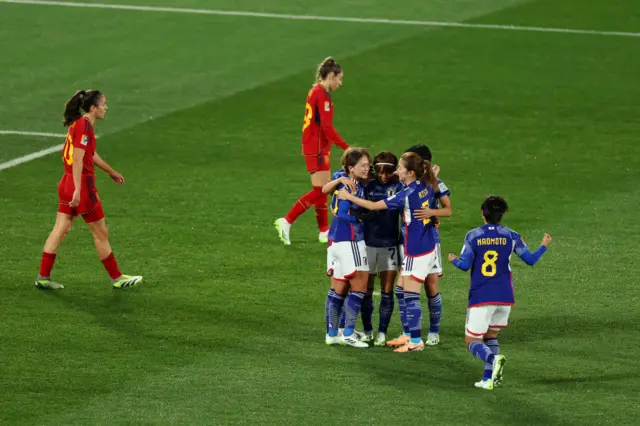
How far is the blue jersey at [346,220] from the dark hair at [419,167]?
0.56 m

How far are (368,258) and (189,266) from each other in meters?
3.19

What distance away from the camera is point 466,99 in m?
22.2

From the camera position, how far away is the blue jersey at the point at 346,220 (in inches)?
448

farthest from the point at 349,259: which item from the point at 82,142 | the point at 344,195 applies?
the point at 82,142

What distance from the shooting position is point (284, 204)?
16812 mm

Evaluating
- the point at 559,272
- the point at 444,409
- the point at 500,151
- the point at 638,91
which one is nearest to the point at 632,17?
the point at 638,91

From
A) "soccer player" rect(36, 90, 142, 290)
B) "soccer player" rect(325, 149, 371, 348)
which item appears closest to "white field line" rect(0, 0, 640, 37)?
"soccer player" rect(36, 90, 142, 290)

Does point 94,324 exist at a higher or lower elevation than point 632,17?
lower

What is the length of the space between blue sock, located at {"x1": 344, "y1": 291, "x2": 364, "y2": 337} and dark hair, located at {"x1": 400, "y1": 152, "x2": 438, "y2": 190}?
1.15 m

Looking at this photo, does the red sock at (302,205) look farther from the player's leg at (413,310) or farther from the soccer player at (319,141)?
the player's leg at (413,310)

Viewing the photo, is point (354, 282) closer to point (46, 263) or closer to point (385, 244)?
point (385, 244)

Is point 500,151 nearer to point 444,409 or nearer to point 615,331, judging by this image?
point 615,331

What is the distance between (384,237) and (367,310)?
0.70 meters

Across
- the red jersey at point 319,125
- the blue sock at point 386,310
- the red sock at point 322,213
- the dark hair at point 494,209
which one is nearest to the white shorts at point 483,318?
the dark hair at point 494,209
